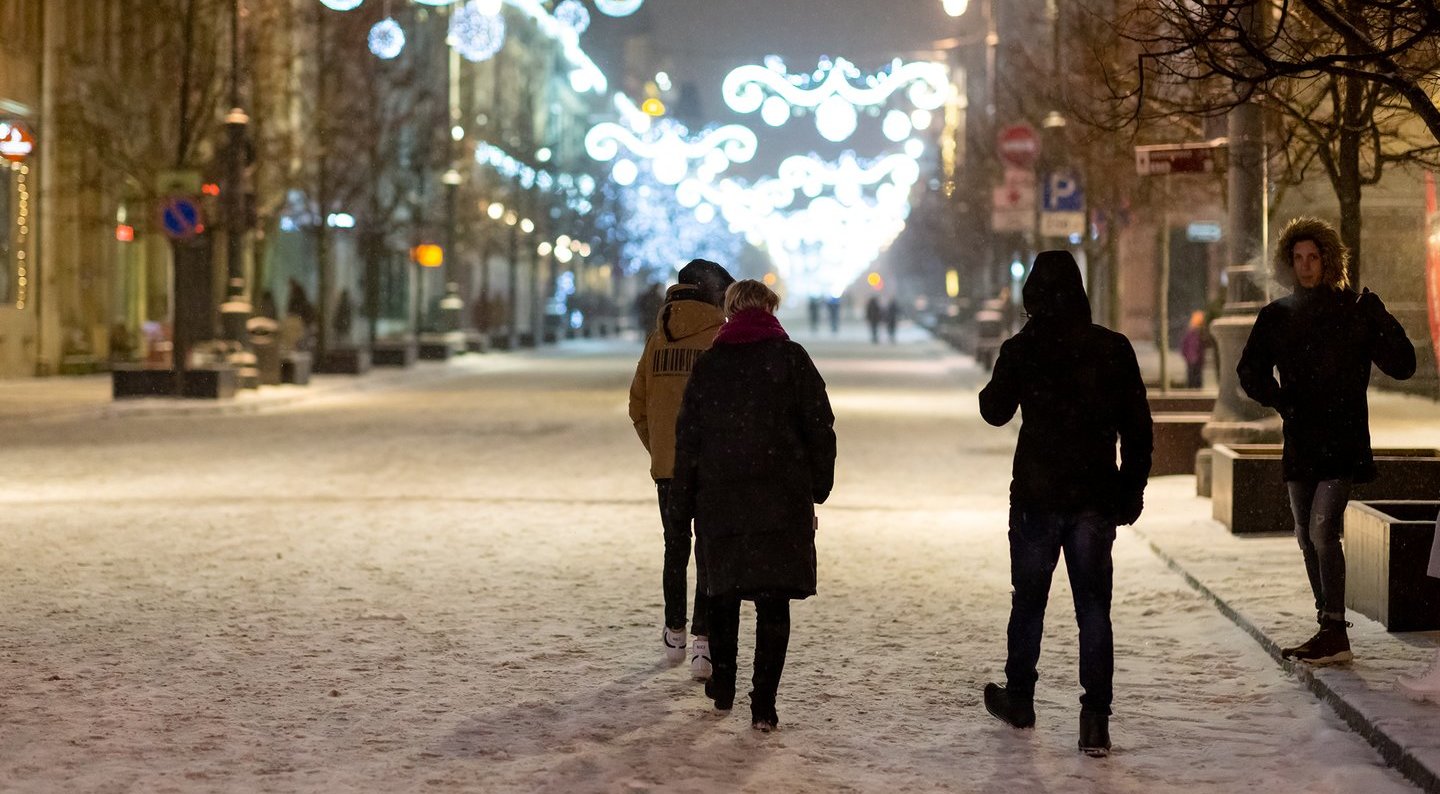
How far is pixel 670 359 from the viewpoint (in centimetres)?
889

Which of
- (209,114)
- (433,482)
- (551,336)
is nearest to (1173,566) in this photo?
(433,482)

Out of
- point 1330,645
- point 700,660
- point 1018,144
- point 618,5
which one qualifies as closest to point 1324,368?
point 1330,645

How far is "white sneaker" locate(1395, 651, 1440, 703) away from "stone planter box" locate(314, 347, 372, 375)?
33984 mm

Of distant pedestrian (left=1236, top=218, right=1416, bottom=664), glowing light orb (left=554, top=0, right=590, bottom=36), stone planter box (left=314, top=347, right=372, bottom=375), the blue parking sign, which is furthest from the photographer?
glowing light orb (left=554, top=0, right=590, bottom=36)

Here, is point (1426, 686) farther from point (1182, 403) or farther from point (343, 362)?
point (343, 362)

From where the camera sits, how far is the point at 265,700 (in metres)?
8.20

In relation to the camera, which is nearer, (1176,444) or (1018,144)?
(1176,444)

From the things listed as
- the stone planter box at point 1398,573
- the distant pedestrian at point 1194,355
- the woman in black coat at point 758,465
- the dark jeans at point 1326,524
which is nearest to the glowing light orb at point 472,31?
the distant pedestrian at point 1194,355

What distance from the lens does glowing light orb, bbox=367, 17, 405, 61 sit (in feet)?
145

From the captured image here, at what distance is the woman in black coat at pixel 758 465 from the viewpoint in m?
7.61


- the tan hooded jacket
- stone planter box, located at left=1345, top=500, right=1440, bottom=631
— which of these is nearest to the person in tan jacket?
the tan hooded jacket

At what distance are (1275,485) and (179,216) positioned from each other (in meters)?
20.0

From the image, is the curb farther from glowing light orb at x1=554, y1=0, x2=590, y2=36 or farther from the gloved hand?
glowing light orb at x1=554, y1=0, x2=590, y2=36

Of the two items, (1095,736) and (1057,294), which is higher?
(1057,294)
